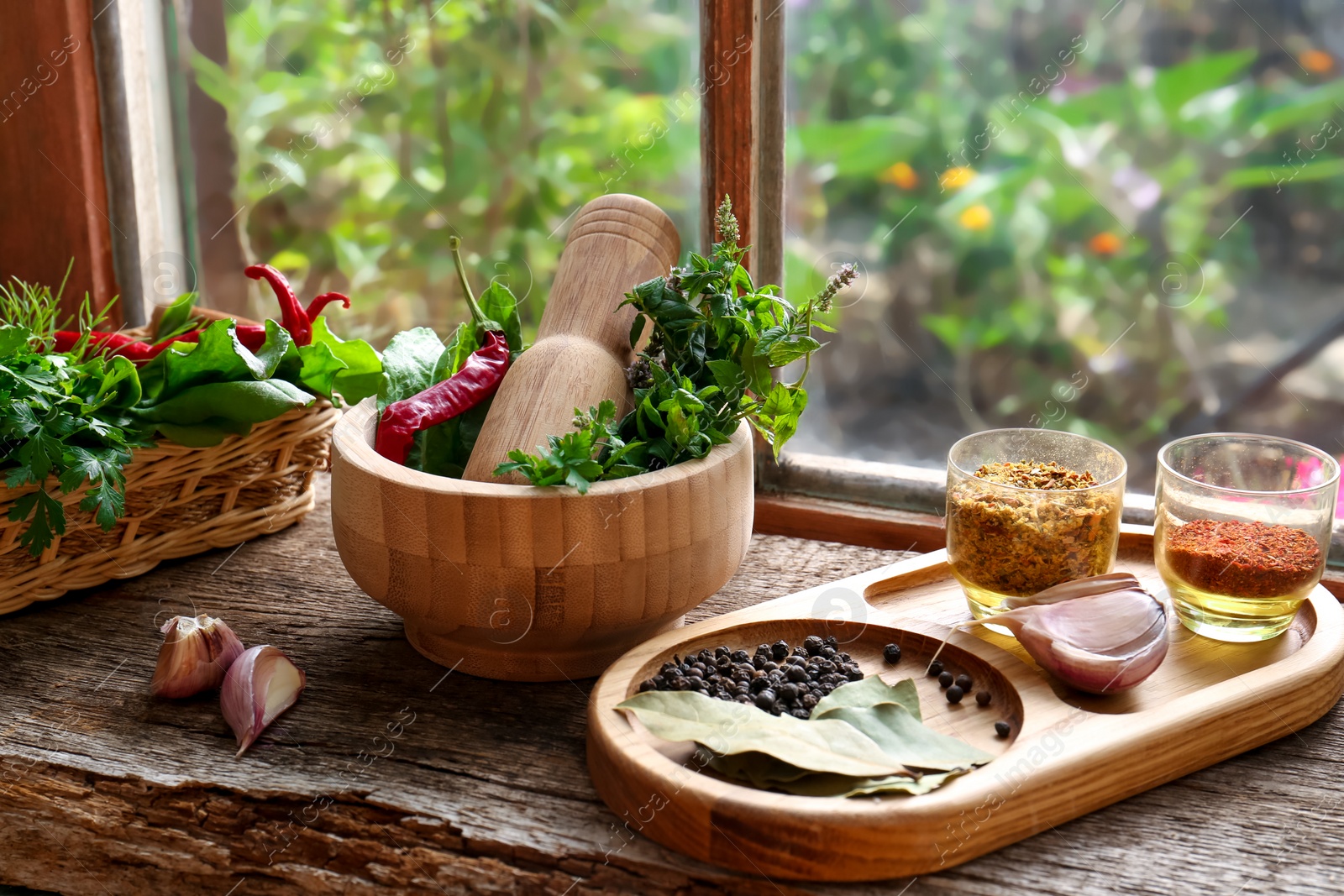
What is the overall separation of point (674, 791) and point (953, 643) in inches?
12.4

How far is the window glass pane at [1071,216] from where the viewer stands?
148 centimetres

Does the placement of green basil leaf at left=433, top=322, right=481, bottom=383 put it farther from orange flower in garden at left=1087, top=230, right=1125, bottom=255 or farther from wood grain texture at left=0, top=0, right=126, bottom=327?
orange flower in garden at left=1087, top=230, right=1125, bottom=255

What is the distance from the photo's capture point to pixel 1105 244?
1624 mm

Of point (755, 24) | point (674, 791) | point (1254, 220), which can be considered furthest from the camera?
point (1254, 220)

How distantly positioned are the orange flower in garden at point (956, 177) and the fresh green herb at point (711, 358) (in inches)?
24.3

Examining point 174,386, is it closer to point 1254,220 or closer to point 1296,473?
point 1296,473

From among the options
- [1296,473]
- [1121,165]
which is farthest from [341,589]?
[1121,165]

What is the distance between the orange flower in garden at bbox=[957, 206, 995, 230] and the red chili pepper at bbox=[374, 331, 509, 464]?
0.82 meters

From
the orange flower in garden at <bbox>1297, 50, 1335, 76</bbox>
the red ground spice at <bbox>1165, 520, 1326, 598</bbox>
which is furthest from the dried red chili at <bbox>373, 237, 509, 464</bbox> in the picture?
the orange flower in garden at <bbox>1297, 50, 1335, 76</bbox>

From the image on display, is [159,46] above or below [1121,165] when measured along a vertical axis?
above

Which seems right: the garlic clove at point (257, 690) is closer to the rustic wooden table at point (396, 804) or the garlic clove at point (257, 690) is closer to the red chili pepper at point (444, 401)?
the rustic wooden table at point (396, 804)

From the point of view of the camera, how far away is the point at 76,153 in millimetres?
1580

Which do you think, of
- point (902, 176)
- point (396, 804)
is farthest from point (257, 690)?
point (902, 176)

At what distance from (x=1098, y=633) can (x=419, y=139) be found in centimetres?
114
